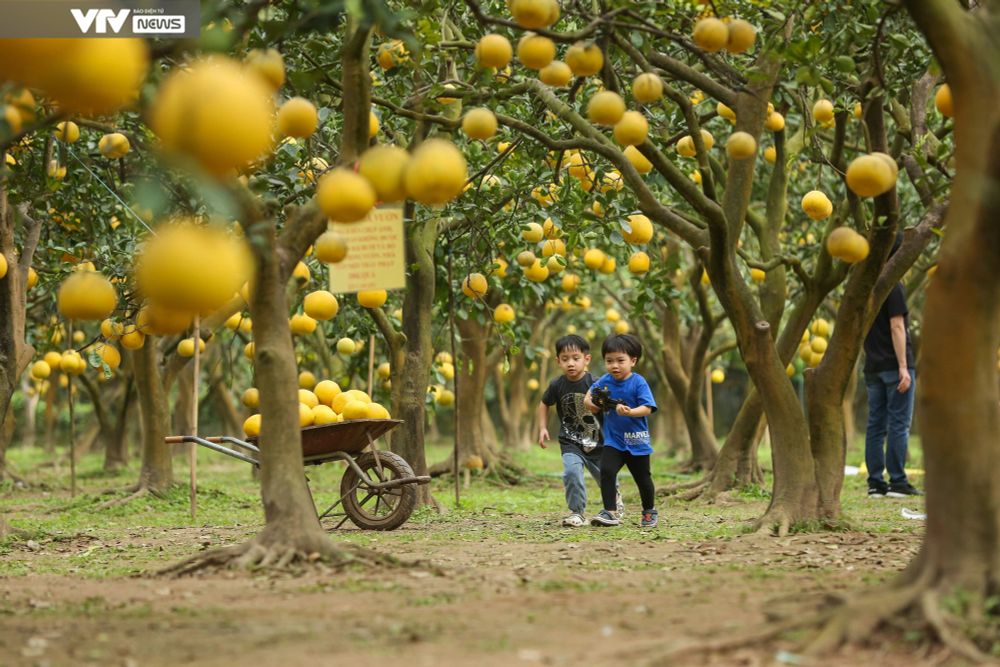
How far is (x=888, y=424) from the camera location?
9.15 meters

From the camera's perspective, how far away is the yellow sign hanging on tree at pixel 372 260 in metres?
6.83

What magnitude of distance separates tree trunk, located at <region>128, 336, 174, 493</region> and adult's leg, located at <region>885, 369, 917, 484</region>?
639cm

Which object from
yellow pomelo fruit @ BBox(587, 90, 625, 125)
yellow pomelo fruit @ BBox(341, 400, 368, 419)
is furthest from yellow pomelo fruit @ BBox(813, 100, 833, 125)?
yellow pomelo fruit @ BBox(341, 400, 368, 419)

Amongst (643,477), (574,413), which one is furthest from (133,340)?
(643,477)

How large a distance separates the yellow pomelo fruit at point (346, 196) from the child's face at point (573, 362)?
441cm

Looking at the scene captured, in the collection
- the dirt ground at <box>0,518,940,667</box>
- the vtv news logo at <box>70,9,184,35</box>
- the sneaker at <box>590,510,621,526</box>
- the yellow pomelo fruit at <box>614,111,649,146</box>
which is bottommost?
the dirt ground at <box>0,518,940,667</box>

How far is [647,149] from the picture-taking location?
20.2 feet

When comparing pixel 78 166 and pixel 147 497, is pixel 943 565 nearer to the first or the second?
pixel 78 166

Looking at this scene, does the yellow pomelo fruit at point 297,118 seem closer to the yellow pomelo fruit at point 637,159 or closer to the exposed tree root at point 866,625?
the exposed tree root at point 866,625

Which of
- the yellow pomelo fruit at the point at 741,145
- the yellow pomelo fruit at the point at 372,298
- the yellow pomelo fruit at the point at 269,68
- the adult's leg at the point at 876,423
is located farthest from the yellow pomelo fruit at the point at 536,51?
the adult's leg at the point at 876,423

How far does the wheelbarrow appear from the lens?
7.13 meters

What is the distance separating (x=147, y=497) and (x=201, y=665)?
304 inches

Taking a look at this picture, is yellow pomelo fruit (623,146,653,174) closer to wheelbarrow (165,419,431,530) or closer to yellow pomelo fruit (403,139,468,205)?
wheelbarrow (165,419,431,530)

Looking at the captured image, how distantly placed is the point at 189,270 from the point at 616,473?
15.9 feet
